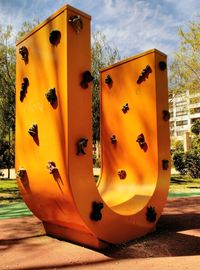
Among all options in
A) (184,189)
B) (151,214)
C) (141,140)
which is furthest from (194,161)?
(151,214)

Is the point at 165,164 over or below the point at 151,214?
over

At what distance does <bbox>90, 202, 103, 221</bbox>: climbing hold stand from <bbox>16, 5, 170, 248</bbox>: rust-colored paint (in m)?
0.01

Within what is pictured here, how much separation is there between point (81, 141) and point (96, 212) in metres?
0.97

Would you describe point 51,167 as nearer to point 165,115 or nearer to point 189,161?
point 165,115

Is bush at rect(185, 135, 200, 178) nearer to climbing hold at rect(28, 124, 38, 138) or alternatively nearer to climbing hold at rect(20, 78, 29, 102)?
climbing hold at rect(20, 78, 29, 102)

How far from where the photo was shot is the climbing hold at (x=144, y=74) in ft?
17.7

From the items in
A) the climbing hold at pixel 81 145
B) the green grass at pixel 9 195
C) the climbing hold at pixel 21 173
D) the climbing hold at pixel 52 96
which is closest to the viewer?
the climbing hold at pixel 81 145

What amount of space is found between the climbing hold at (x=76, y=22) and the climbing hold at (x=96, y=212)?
2322mm

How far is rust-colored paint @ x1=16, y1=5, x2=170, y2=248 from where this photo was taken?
152 inches

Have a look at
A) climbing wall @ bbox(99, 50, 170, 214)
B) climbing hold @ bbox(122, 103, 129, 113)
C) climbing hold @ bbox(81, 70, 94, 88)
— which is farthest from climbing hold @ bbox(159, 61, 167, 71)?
climbing hold @ bbox(81, 70, 94, 88)

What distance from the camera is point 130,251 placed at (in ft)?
13.5

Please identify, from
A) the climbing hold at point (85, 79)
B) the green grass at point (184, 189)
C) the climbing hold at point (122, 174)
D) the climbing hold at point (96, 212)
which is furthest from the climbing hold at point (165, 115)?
the green grass at point (184, 189)

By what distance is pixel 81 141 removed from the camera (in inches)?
152

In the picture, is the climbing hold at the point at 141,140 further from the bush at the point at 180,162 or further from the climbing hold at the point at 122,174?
the bush at the point at 180,162
